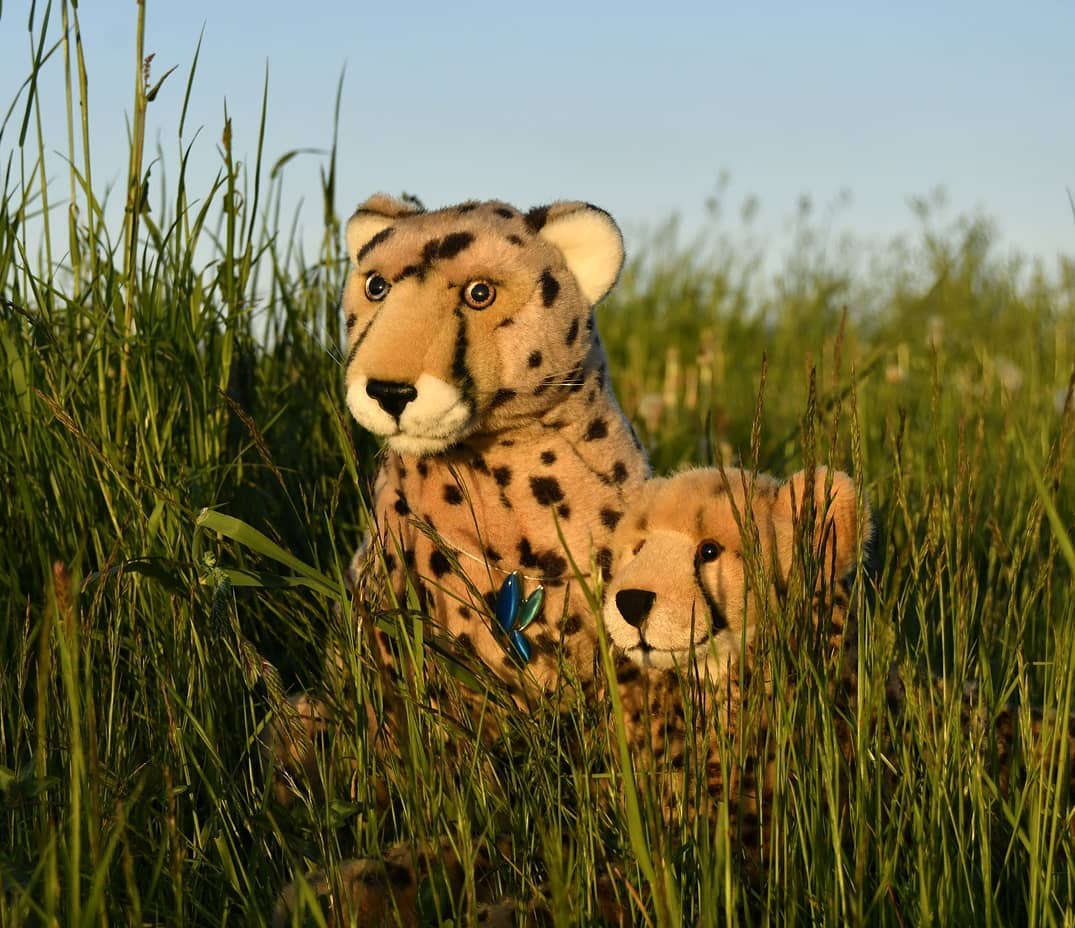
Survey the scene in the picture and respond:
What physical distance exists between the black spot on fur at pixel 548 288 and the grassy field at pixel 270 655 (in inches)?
16.1

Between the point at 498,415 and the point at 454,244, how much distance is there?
1.22 ft

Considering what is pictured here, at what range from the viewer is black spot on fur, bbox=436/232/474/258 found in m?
2.77

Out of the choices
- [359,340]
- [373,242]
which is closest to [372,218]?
[373,242]

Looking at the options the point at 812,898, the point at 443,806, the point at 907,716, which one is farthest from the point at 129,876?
the point at 907,716

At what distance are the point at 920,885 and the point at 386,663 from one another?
129cm

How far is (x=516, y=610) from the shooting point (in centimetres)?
271

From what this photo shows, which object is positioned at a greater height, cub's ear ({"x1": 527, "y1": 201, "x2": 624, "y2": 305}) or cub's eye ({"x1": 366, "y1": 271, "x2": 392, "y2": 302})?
cub's ear ({"x1": 527, "y1": 201, "x2": 624, "y2": 305})

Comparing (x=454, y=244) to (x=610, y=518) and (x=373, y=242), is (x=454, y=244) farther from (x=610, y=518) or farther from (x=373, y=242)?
(x=610, y=518)

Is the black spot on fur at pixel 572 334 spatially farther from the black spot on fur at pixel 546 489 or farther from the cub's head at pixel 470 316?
the black spot on fur at pixel 546 489

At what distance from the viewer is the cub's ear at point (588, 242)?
2857 millimetres

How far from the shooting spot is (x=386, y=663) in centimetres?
285

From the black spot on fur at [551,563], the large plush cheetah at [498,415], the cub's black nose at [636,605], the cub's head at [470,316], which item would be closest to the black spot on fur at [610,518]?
the large plush cheetah at [498,415]

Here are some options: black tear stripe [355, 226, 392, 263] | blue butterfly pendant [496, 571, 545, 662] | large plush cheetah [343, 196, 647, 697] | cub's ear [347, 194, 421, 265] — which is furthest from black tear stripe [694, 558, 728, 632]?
cub's ear [347, 194, 421, 265]

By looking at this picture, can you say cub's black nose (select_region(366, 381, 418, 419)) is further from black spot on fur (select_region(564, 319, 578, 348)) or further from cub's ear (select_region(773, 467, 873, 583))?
cub's ear (select_region(773, 467, 873, 583))
